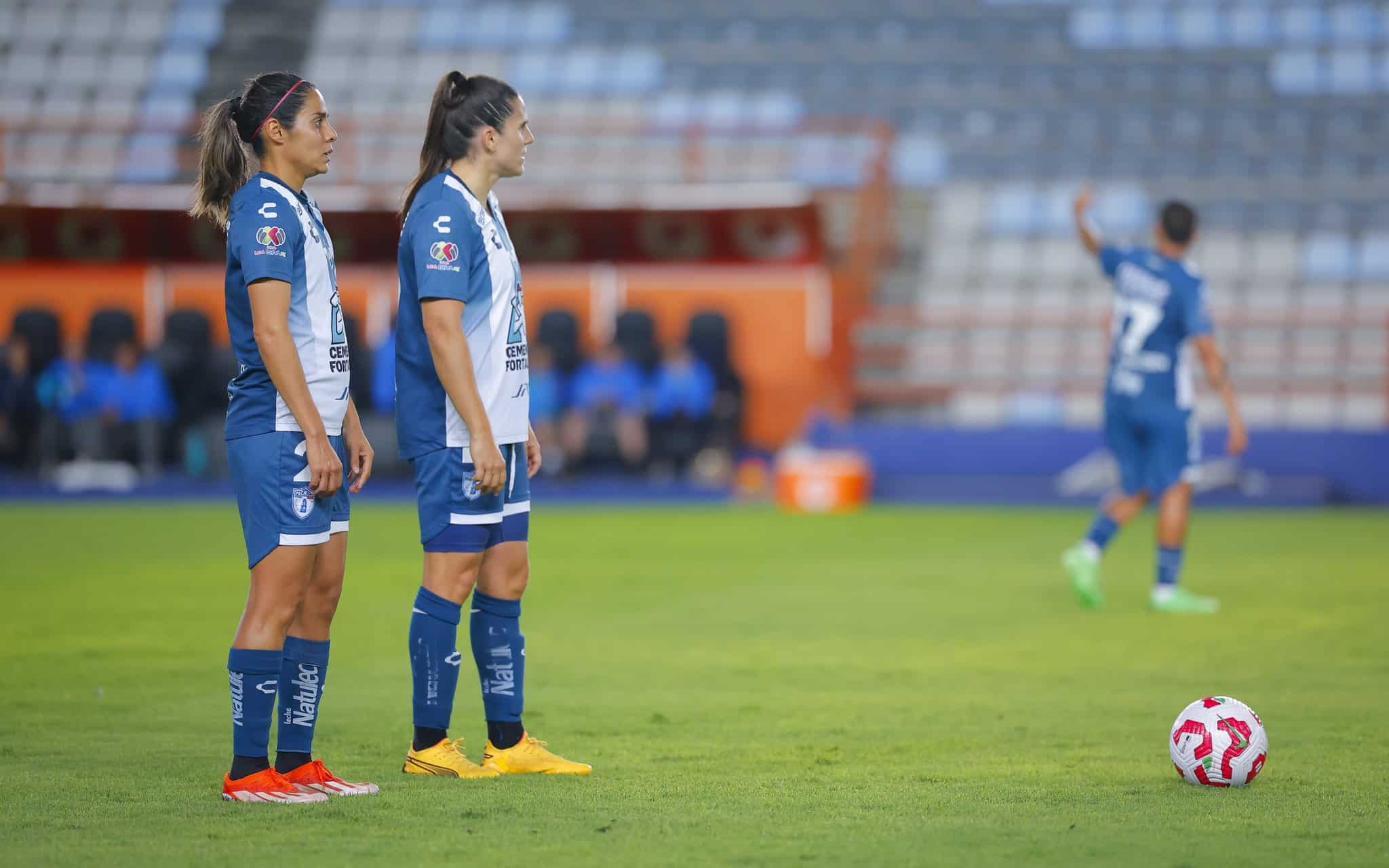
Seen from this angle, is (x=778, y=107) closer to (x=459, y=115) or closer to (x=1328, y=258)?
(x=1328, y=258)

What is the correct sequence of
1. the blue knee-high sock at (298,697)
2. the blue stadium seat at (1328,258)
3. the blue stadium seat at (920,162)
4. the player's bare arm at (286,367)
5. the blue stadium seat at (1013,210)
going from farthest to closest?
the blue stadium seat at (920,162) < the blue stadium seat at (1013,210) < the blue stadium seat at (1328,258) < the blue knee-high sock at (298,697) < the player's bare arm at (286,367)

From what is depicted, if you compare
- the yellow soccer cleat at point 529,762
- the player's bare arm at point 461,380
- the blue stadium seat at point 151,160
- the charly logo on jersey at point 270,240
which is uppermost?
the blue stadium seat at point 151,160

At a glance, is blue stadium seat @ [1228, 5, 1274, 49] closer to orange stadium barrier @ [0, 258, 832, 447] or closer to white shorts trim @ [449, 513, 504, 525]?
orange stadium barrier @ [0, 258, 832, 447]

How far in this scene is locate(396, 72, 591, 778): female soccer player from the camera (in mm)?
4363

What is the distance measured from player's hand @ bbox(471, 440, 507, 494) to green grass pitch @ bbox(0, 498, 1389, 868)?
0.85 meters

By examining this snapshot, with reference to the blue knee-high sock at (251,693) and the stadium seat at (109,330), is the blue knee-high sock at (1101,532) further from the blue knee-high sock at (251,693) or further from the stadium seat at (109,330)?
the stadium seat at (109,330)

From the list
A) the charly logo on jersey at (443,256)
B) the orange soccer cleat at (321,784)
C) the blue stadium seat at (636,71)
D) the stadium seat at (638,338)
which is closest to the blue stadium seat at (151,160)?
the blue stadium seat at (636,71)

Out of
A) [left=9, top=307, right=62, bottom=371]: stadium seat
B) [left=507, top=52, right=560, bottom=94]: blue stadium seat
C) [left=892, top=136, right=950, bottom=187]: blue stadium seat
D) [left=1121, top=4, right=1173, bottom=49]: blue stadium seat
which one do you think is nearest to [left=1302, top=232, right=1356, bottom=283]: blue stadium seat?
[left=1121, top=4, right=1173, bottom=49]: blue stadium seat

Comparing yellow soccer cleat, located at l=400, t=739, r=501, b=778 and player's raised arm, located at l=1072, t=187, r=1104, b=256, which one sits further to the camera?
player's raised arm, located at l=1072, t=187, r=1104, b=256

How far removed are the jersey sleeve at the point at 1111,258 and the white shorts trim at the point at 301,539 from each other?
19.5ft

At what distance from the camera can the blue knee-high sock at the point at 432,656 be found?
445 cm

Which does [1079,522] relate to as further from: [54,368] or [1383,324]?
[54,368]

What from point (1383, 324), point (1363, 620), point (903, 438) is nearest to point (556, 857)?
point (1363, 620)

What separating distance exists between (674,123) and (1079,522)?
34.6ft
